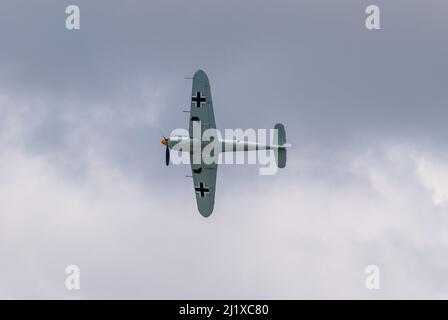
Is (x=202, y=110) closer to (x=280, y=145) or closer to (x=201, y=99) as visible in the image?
(x=201, y=99)

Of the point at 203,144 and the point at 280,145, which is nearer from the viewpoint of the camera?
the point at 203,144

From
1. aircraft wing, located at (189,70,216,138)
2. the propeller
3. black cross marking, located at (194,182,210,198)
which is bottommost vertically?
black cross marking, located at (194,182,210,198)

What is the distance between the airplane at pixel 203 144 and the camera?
8069 centimetres

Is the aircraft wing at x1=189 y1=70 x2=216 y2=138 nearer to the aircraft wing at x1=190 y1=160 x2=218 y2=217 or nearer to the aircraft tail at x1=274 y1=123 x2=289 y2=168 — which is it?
the aircraft wing at x1=190 y1=160 x2=218 y2=217

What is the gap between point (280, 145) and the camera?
8225 cm

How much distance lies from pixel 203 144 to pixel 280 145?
5049 mm

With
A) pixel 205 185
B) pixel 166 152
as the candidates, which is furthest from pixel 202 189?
pixel 166 152

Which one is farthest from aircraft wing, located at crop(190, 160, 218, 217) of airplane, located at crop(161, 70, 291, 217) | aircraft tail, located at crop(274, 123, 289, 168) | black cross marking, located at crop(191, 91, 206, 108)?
aircraft tail, located at crop(274, 123, 289, 168)

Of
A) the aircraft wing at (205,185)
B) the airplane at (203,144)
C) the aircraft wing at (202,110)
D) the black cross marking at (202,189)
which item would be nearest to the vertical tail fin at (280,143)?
the airplane at (203,144)

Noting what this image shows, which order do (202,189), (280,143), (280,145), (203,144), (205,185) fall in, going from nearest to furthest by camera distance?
(203,144)
(280,145)
(280,143)
(205,185)
(202,189)

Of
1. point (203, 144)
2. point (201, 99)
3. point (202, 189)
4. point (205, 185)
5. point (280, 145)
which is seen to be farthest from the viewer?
point (202, 189)

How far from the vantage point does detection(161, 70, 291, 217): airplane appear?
3177 inches
